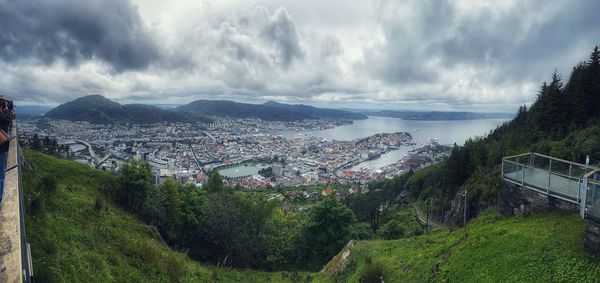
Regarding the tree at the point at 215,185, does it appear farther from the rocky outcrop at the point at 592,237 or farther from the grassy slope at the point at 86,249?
the rocky outcrop at the point at 592,237

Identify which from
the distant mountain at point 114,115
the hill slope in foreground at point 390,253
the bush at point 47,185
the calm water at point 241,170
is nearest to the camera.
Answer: the hill slope in foreground at point 390,253

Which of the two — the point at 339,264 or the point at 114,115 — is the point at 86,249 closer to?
the point at 339,264

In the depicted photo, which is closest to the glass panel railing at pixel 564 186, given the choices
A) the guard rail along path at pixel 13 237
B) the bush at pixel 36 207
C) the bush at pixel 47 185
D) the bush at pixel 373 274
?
the bush at pixel 373 274

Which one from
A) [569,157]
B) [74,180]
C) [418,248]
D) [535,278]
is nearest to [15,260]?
[535,278]

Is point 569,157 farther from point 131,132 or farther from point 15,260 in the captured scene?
point 131,132

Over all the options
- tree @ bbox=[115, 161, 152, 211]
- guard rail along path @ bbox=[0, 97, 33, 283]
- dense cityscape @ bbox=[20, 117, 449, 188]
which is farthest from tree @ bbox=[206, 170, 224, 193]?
dense cityscape @ bbox=[20, 117, 449, 188]
